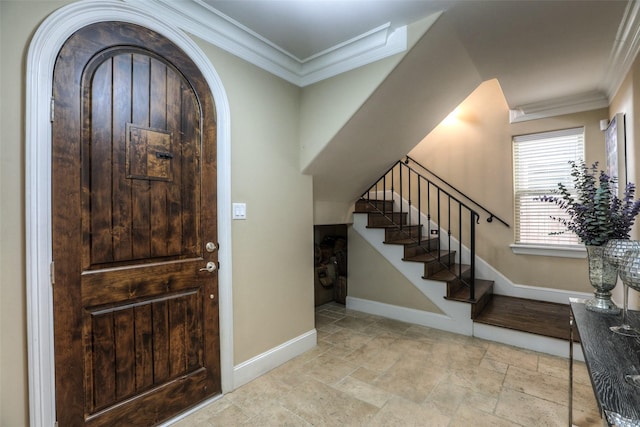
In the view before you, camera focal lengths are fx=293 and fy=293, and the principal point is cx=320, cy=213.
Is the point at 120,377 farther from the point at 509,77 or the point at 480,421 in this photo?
the point at 509,77

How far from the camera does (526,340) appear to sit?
2676 millimetres

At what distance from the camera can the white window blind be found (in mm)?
3385

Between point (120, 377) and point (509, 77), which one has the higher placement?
point (509, 77)

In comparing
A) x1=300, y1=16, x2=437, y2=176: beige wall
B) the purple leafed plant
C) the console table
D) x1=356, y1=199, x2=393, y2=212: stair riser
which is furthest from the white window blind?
x1=300, y1=16, x2=437, y2=176: beige wall

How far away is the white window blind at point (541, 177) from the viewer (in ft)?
A: 11.1

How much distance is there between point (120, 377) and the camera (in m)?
1.59

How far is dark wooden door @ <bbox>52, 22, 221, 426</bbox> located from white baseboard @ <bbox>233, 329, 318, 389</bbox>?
0.20 meters

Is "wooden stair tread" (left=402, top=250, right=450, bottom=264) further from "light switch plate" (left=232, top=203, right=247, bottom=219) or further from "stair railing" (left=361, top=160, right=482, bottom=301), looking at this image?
"light switch plate" (left=232, top=203, right=247, bottom=219)

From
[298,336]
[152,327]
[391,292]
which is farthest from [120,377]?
[391,292]

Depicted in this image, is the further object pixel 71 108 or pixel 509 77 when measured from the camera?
pixel 509 77

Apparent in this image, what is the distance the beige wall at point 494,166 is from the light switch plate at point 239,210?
10.0ft

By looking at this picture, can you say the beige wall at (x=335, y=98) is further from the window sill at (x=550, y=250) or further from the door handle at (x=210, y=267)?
the window sill at (x=550, y=250)

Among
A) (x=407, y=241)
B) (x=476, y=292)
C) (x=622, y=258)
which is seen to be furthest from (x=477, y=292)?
(x=622, y=258)

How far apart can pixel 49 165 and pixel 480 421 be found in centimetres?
270
